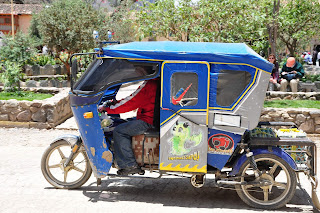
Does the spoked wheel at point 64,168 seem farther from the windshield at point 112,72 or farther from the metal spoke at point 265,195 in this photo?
the metal spoke at point 265,195

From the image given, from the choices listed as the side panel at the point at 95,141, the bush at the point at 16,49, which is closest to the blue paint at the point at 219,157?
the side panel at the point at 95,141

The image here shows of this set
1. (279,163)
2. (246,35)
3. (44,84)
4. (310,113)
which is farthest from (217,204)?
(44,84)

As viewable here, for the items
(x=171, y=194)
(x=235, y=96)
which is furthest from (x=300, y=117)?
(x=235, y=96)

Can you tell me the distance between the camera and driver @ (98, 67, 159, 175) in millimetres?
5824

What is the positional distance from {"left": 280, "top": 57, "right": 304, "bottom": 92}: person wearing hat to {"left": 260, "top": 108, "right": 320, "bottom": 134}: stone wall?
297 cm

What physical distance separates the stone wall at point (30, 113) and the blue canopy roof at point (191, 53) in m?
5.30

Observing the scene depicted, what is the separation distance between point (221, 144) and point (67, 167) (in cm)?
231

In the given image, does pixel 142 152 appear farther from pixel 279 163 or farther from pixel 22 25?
pixel 22 25

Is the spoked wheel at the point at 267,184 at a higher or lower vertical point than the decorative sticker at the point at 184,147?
lower

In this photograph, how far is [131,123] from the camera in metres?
5.88

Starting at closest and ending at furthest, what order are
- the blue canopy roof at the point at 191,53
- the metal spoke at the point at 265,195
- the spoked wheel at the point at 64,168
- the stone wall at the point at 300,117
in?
1. the blue canopy roof at the point at 191,53
2. the metal spoke at the point at 265,195
3. the spoked wheel at the point at 64,168
4. the stone wall at the point at 300,117

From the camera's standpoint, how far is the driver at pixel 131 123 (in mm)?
5824

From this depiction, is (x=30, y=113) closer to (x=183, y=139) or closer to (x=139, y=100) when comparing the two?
(x=139, y=100)

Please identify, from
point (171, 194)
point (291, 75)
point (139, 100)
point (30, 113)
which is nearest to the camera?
point (139, 100)
